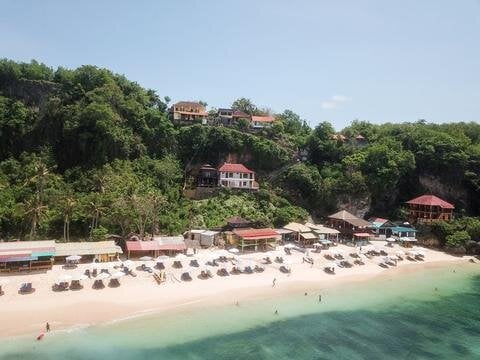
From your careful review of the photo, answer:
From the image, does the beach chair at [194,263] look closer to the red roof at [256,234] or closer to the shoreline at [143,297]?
the shoreline at [143,297]

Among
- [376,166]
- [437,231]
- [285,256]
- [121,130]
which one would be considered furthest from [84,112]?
[437,231]

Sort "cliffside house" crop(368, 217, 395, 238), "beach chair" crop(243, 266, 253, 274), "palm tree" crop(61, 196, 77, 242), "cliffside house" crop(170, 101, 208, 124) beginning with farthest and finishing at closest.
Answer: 1. "cliffside house" crop(170, 101, 208, 124)
2. "cliffside house" crop(368, 217, 395, 238)
3. "palm tree" crop(61, 196, 77, 242)
4. "beach chair" crop(243, 266, 253, 274)

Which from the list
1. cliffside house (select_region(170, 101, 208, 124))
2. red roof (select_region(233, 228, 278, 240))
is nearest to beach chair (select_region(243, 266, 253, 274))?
red roof (select_region(233, 228, 278, 240))

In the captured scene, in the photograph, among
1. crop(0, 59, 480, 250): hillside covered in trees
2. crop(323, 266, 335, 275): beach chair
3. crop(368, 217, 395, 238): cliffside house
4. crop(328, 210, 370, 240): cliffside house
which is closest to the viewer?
crop(323, 266, 335, 275): beach chair

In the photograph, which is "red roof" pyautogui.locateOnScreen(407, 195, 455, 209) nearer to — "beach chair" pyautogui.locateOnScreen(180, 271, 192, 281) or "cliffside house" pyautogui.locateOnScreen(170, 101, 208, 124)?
"cliffside house" pyautogui.locateOnScreen(170, 101, 208, 124)

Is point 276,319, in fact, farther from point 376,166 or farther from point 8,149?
point 8,149
